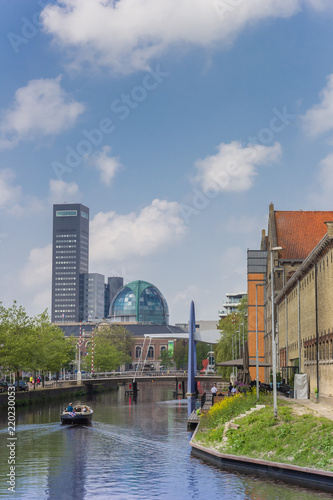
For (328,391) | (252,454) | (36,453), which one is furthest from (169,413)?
(252,454)

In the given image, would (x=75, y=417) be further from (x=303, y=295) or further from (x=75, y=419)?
(x=303, y=295)

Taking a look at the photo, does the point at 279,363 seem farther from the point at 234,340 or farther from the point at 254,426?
the point at 254,426

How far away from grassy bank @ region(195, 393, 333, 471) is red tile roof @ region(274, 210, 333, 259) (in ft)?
144

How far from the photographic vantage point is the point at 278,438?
3120 cm

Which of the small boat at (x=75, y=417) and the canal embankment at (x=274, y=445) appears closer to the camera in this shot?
the canal embankment at (x=274, y=445)

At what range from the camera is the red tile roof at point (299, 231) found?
81250 millimetres

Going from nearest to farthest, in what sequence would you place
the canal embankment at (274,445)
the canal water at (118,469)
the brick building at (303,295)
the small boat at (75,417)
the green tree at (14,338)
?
the canal water at (118,469), the canal embankment at (274,445), the brick building at (303,295), the small boat at (75,417), the green tree at (14,338)

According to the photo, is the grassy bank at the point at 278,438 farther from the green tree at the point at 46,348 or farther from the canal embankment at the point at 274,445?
the green tree at the point at 46,348

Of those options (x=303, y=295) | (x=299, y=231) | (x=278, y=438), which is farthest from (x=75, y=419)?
(x=299, y=231)

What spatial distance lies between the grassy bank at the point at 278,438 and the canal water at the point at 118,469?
64.5 inches

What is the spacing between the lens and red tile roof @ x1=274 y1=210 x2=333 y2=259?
81.2 meters

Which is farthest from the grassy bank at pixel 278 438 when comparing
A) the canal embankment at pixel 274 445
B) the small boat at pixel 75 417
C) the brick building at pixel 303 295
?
the small boat at pixel 75 417

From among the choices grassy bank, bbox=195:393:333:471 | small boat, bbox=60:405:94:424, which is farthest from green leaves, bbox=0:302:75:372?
grassy bank, bbox=195:393:333:471

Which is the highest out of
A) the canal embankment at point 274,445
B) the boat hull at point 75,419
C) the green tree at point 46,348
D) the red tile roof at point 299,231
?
the red tile roof at point 299,231
